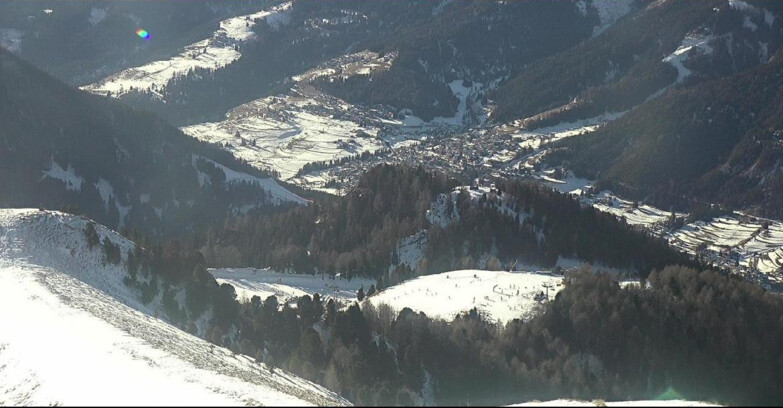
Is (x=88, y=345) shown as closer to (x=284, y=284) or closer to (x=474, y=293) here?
(x=474, y=293)

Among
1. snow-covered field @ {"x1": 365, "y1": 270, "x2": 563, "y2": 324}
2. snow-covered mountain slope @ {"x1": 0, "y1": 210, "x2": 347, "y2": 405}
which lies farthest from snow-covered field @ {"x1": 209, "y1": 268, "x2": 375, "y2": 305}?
snow-covered mountain slope @ {"x1": 0, "y1": 210, "x2": 347, "y2": 405}

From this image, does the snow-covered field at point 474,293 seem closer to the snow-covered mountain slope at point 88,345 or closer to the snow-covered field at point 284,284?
the snow-covered field at point 284,284

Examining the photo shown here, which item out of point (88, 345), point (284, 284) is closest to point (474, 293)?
point (284, 284)

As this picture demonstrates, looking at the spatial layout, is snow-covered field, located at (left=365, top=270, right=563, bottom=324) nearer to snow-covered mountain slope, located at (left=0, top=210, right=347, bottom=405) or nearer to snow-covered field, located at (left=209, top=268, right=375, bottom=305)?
snow-covered field, located at (left=209, top=268, right=375, bottom=305)

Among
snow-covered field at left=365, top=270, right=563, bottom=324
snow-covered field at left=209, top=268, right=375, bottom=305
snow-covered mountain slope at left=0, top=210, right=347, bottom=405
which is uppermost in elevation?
snow-covered mountain slope at left=0, top=210, right=347, bottom=405

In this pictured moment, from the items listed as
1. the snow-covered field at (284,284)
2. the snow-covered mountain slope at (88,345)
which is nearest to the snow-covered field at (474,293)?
the snow-covered field at (284,284)

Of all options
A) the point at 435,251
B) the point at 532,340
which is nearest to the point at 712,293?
the point at 532,340

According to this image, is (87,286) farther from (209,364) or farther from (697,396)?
(697,396)
